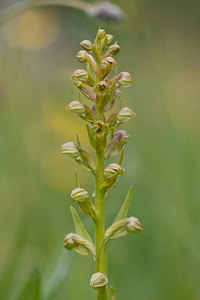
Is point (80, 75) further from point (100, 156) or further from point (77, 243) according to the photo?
point (77, 243)

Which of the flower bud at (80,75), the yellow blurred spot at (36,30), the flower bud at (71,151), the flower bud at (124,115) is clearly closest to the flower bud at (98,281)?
the flower bud at (71,151)

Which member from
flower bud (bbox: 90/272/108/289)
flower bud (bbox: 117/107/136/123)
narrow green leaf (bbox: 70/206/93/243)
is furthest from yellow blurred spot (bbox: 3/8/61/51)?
flower bud (bbox: 90/272/108/289)

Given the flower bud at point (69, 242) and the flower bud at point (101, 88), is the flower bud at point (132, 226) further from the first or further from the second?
the flower bud at point (101, 88)

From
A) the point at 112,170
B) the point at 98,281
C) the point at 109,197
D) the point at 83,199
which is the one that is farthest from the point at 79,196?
the point at 109,197

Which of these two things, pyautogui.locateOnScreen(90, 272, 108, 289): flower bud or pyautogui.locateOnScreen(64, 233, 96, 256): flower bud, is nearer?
pyautogui.locateOnScreen(90, 272, 108, 289): flower bud

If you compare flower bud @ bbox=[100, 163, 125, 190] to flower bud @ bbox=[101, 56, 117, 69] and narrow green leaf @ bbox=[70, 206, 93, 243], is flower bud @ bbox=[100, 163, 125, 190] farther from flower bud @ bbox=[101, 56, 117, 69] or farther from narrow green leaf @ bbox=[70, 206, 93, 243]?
flower bud @ bbox=[101, 56, 117, 69]

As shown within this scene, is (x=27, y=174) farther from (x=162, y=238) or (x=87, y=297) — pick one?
(x=87, y=297)
